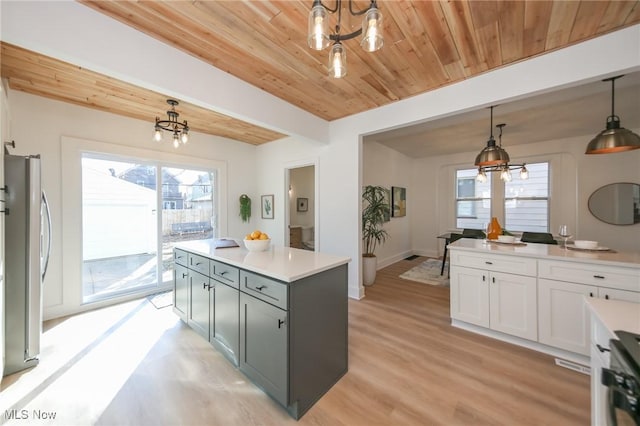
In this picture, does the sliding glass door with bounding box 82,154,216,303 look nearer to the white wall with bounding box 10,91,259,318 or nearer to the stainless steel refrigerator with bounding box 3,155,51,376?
the white wall with bounding box 10,91,259,318

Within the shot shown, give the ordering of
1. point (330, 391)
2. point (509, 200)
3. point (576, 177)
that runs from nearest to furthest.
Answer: point (330, 391) < point (576, 177) < point (509, 200)

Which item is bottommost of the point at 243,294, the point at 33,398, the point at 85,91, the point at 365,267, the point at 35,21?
the point at 33,398

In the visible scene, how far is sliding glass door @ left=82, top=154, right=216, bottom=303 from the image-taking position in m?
3.31

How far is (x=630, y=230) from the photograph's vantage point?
14.9 feet

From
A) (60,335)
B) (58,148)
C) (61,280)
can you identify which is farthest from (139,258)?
(58,148)

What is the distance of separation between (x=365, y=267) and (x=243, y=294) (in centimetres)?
266

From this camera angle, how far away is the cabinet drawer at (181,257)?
2.64 metres

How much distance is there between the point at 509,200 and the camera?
5730 millimetres

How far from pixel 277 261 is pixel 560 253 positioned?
2.58 meters

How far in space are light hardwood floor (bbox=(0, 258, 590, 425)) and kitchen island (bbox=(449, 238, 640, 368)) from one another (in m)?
0.19

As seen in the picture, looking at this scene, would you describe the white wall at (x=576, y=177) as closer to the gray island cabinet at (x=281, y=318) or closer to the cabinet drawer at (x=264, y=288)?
the gray island cabinet at (x=281, y=318)

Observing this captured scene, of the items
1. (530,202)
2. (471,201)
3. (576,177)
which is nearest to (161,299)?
(471,201)

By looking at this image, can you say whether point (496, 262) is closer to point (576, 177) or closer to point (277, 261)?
point (277, 261)

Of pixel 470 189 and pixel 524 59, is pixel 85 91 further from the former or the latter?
pixel 470 189
